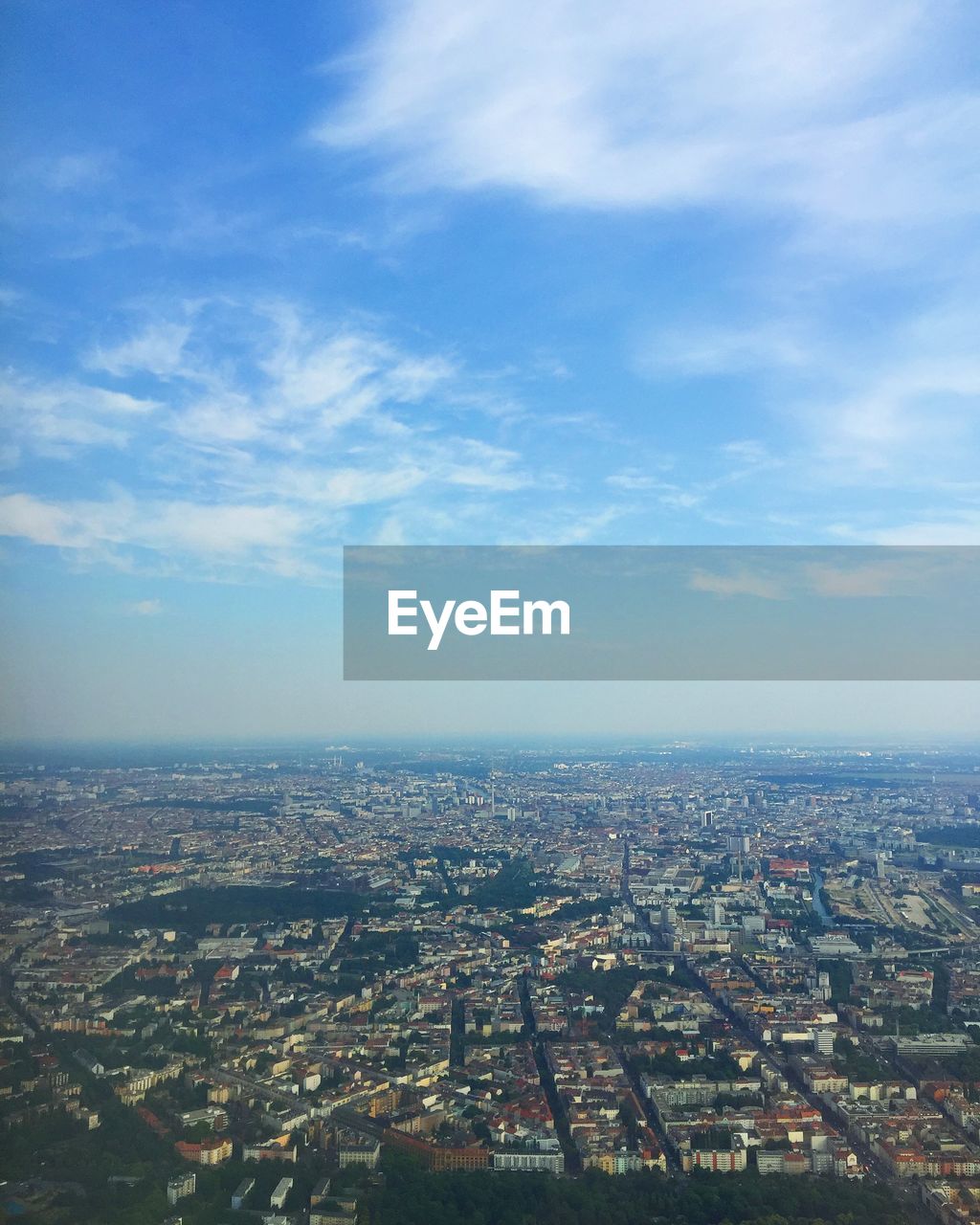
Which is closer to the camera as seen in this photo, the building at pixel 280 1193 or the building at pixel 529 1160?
the building at pixel 280 1193

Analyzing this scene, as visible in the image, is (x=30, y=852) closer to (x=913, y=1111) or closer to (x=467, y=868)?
(x=913, y=1111)

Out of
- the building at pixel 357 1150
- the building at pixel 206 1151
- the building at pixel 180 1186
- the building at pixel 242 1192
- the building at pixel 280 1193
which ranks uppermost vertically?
the building at pixel 180 1186

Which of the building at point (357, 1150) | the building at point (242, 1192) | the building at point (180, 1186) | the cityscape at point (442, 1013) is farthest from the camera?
the building at point (357, 1150)

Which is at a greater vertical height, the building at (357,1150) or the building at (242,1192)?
the building at (242,1192)

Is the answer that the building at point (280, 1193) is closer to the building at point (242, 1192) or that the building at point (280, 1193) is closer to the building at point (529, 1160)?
the building at point (242, 1192)

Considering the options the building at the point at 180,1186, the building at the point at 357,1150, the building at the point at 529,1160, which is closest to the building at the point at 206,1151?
the building at the point at 180,1186

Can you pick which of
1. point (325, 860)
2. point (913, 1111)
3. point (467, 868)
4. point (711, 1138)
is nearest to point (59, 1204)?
point (711, 1138)

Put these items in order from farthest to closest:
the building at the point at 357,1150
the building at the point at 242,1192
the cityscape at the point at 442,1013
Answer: the building at the point at 357,1150
the cityscape at the point at 442,1013
the building at the point at 242,1192

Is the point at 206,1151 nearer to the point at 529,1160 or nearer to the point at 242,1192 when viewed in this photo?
the point at 242,1192

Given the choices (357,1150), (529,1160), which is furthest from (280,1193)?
(529,1160)

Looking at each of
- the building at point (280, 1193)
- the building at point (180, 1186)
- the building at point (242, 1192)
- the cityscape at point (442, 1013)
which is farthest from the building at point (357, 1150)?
the building at point (180, 1186)
